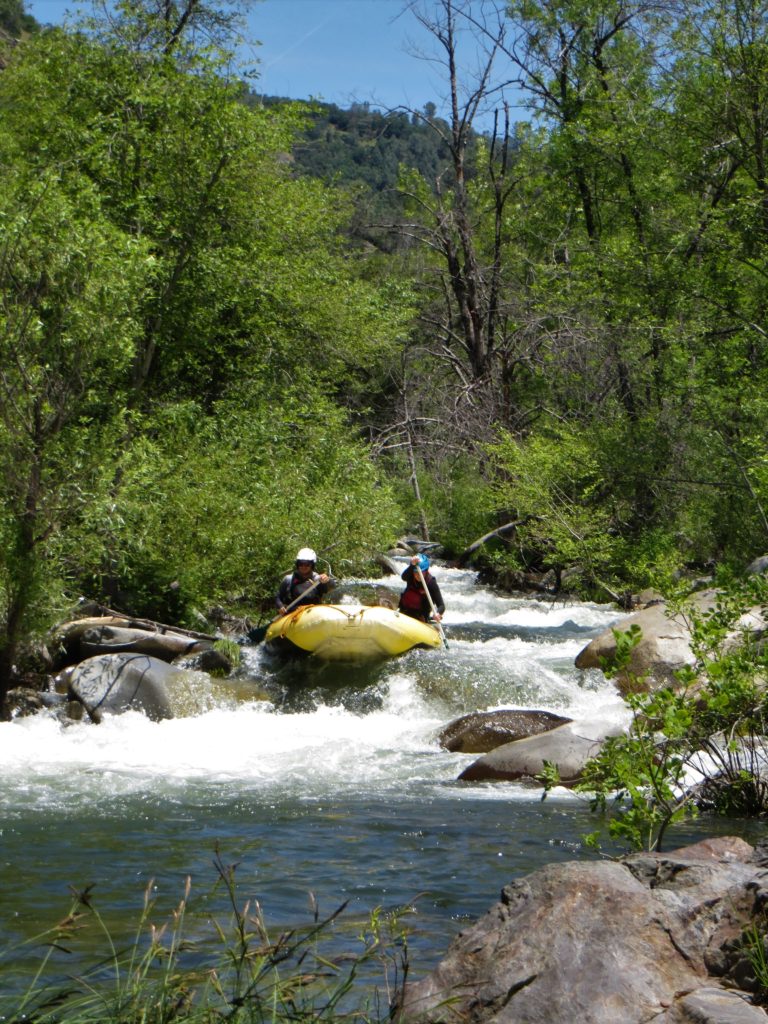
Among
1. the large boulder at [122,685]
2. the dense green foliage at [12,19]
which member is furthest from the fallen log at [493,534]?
the dense green foliage at [12,19]

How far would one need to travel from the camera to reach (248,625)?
13.6m

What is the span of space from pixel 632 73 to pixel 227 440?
945 centimetres

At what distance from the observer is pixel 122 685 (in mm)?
10203

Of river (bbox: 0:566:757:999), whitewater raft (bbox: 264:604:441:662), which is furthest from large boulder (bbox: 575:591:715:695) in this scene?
whitewater raft (bbox: 264:604:441:662)

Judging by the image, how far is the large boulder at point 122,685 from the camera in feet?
32.8

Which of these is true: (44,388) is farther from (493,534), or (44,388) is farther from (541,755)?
(493,534)

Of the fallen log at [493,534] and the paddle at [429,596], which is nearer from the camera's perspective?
the paddle at [429,596]

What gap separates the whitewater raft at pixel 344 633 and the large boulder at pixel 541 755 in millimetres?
3200

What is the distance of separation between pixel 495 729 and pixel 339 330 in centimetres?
992

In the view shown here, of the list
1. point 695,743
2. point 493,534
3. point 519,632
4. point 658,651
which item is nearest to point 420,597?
point 519,632

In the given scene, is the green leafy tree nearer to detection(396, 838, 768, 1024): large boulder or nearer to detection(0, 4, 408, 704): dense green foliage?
detection(0, 4, 408, 704): dense green foliage

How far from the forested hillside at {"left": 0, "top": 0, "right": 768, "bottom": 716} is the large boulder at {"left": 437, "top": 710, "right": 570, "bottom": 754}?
197cm

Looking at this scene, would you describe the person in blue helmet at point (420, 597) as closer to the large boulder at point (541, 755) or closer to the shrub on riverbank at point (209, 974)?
the large boulder at point (541, 755)

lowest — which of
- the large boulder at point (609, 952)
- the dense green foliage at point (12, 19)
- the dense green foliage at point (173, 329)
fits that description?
the large boulder at point (609, 952)
